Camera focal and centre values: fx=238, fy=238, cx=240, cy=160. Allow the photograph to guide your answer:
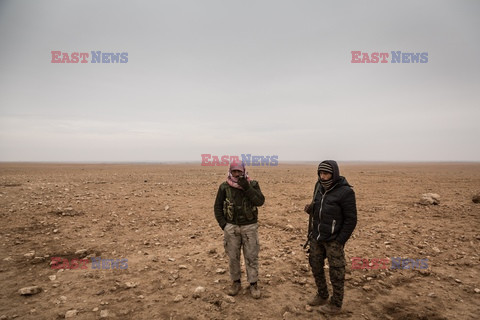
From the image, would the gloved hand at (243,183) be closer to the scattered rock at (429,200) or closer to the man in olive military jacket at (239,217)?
the man in olive military jacket at (239,217)

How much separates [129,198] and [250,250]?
936cm

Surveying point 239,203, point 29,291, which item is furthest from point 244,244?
point 29,291

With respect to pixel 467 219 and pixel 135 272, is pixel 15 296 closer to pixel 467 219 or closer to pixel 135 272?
pixel 135 272

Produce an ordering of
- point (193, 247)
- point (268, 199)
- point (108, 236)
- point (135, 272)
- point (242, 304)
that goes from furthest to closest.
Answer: point (268, 199), point (108, 236), point (193, 247), point (135, 272), point (242, 304)

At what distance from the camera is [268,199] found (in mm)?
12891

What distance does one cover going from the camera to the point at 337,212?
3686 millimetres

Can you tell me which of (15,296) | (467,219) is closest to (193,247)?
(15,296)

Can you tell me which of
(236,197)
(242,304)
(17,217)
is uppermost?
(236,197)

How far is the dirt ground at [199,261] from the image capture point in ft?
13.4

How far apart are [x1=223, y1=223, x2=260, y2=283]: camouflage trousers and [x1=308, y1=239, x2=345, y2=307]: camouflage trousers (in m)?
1.02

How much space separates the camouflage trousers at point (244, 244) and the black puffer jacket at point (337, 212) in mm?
1143

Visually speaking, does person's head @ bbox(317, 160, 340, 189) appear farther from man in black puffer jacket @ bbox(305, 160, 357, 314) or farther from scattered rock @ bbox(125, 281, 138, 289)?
scattered rock @ bbox(125, 281, 138, 289)

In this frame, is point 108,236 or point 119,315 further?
point 108,236

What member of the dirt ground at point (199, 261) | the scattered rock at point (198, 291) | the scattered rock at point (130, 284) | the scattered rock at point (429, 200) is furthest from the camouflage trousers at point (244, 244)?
the scattered rock at point (429, 200)
